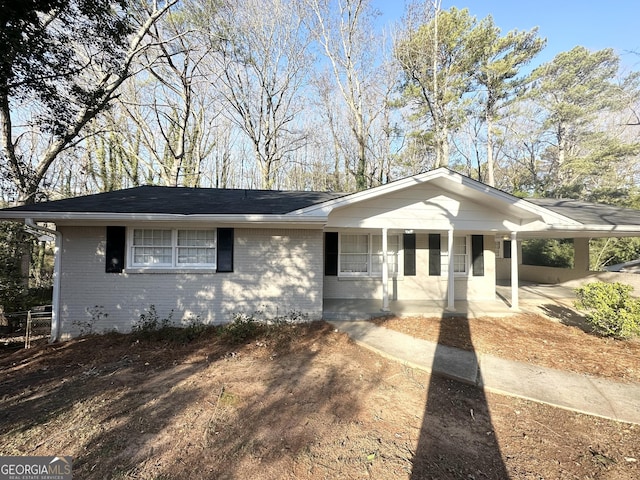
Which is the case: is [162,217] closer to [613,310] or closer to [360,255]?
[360,255]

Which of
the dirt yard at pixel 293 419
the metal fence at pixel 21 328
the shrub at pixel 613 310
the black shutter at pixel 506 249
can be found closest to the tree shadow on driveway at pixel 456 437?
the dirt yard at pixel 293 419

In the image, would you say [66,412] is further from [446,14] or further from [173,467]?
[446,14]

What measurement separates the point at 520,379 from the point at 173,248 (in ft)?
23.9

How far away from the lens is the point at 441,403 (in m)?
3.79

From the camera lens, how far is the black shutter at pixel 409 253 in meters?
9.41

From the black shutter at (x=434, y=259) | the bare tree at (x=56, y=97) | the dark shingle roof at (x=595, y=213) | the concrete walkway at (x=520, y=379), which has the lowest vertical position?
the concrete walkway at (x=520, y=379)

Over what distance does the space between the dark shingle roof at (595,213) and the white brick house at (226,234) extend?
7cm

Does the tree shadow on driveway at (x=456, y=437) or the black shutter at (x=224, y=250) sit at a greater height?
the black shutter at (x=224, y=250)

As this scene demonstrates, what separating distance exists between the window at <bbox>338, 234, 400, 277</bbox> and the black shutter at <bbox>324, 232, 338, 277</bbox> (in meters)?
0.20

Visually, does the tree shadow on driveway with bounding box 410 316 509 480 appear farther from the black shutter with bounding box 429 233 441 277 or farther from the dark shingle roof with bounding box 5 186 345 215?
the black shutter with bounding box 429 233 441 277

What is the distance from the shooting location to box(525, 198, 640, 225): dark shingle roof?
7195 mm

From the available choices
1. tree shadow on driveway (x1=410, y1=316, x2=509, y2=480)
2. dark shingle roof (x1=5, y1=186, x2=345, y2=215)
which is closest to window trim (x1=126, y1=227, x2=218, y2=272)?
dark shingle roof (x1=5, y1=186, x2=345, y2=215)

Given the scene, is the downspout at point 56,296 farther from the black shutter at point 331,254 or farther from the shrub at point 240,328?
the black shutter at point 331,254

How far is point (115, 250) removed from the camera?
6.54 metres
